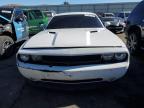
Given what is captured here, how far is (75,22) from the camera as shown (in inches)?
252

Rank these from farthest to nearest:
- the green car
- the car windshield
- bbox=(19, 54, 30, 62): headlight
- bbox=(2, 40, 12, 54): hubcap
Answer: the green car → bbox=(2, 40, 12, 54): hubcap → the car windshield → bbox=(19, 54, 30, 62): headlight

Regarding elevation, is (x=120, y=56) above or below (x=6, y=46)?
above

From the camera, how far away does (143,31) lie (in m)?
7.41

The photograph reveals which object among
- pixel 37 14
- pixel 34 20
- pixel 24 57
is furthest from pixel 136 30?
pixel 37 14

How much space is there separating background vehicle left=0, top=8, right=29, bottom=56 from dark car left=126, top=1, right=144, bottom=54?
3.77m

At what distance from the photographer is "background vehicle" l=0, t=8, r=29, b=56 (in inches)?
310

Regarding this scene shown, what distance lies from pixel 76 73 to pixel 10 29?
4.79 metres

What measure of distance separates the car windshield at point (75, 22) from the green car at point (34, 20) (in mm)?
6433

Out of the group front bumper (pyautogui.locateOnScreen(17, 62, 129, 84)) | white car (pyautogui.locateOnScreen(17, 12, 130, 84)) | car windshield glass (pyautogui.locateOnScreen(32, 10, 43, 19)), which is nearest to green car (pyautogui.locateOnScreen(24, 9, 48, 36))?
car windshield glass (pyautogui.locateOnScreen(32, 10, 43, 19))

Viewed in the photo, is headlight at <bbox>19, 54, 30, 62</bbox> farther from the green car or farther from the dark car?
the green car

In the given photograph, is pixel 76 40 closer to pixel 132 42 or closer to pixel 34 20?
pixel 132 42

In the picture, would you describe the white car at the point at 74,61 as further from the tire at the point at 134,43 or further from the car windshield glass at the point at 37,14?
the car windshield glass at the point at 37,14

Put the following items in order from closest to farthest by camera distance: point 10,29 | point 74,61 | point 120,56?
1. point 74,61
2. point 120,56
3. point 10,29

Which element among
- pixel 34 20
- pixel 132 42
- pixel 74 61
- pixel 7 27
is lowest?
pixel 34 20
